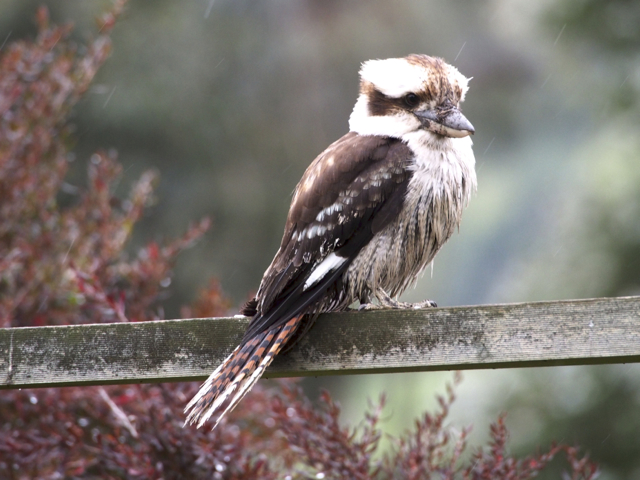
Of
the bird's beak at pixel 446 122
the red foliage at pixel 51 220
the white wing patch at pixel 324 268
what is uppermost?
the bird's beak at pixel 446 122

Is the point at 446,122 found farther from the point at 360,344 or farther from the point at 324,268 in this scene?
the point at 360,344

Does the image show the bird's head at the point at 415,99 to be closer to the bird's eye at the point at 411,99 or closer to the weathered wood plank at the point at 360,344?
the bird's eye at the point at 411,99

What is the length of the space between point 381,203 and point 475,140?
20.9 feet

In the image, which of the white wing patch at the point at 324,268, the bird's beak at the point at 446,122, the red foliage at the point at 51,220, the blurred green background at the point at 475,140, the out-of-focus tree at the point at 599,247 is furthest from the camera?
the blurred green background at the point at 475,140

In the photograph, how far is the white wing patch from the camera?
7.07ft


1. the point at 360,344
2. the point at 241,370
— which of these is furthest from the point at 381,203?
the point at 241,370

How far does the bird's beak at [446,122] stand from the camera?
2322mm

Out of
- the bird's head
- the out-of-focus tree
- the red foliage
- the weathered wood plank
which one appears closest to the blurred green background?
the out-of-focus tree

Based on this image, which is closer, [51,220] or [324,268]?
[324,268]

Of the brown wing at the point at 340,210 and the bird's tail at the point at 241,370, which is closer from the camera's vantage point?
the bird's tail at the point at 241,370

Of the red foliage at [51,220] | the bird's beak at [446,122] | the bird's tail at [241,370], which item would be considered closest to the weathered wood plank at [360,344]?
the bird's tail at [241,370]

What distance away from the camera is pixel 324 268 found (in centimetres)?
219

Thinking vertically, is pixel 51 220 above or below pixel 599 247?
below

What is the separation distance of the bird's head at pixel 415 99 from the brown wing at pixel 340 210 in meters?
0.11
